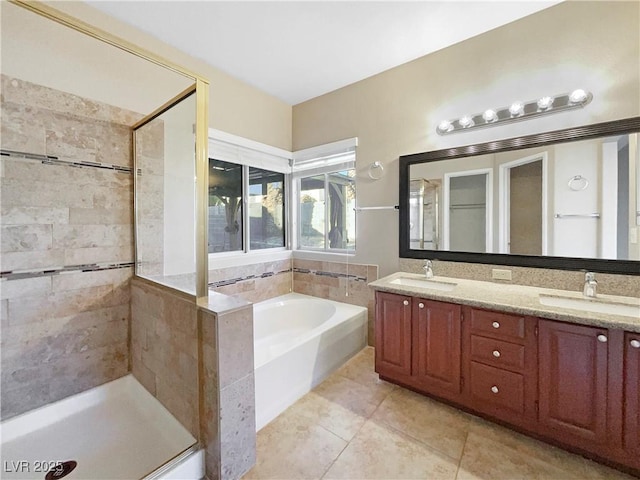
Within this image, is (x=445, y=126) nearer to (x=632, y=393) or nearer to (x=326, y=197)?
(x=326, y=197)

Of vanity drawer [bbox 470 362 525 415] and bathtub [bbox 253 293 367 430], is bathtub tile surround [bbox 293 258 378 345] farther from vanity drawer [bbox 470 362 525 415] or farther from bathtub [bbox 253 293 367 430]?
vanity drawer [bbox 470 362 525 415]

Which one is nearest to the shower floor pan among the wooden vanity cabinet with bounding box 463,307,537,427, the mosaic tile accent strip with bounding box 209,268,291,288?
the mosaic tile accent strip with bounding box 209,268,291,288

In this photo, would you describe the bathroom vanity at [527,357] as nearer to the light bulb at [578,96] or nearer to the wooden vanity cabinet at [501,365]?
the wooden vanity cabinet at [501,365]

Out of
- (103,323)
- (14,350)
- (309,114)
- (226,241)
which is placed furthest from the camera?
(309,114)

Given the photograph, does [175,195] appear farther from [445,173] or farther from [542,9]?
[542,9]

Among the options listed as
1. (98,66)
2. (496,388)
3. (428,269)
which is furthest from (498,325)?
(98,66)

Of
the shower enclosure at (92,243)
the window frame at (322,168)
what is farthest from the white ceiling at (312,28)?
the window frame at (322,168)

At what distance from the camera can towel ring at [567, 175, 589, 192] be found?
179 cm

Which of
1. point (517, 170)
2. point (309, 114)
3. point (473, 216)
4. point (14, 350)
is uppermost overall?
point (309, 114)

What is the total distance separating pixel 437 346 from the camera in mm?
1857

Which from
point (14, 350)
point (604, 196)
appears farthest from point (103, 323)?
point (604, 196)

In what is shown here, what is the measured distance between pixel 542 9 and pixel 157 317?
11.2 feet

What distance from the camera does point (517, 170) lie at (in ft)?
6.63

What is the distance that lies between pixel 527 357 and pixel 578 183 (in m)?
1.23
